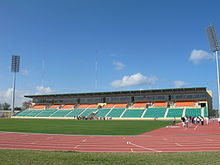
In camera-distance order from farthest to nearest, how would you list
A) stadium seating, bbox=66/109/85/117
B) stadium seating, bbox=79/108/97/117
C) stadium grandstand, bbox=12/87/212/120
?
stadium seating, bbox=66/109/85/117 < stadium seating, bbox=79/108/97/117 < stadium grandstand, bbox=12/87/212/120

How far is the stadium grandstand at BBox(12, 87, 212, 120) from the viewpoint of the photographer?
6450 cm

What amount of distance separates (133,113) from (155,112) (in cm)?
664

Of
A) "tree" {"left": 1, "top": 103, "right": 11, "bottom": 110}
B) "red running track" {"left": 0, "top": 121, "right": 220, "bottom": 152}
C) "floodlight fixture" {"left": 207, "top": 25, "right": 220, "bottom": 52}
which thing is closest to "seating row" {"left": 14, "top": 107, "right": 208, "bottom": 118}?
"floodlight fixture" {"left": 207, "top": 25, "right": 220, "bottom": 52}

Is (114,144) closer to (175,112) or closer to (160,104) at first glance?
(175,112)

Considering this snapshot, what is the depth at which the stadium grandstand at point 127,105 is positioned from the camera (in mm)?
64500

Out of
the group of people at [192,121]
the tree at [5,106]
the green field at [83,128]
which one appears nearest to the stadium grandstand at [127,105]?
the group of people at [192,121]

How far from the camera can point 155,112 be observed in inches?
2566

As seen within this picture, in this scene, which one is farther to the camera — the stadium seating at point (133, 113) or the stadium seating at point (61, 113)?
the stadium seating at point (61, 113)

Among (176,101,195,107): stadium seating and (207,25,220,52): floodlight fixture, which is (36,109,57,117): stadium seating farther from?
(207,25,220,52): floodlight fixture

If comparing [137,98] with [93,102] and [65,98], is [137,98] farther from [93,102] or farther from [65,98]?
[65,98]

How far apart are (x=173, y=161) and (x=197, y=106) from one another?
2377 inches

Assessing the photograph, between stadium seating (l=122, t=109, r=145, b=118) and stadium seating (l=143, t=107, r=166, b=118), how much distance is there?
1950 millimetres

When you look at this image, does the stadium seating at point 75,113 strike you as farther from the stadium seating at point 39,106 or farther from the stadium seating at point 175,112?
the stadium seating at point 175,112

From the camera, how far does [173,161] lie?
832cm
